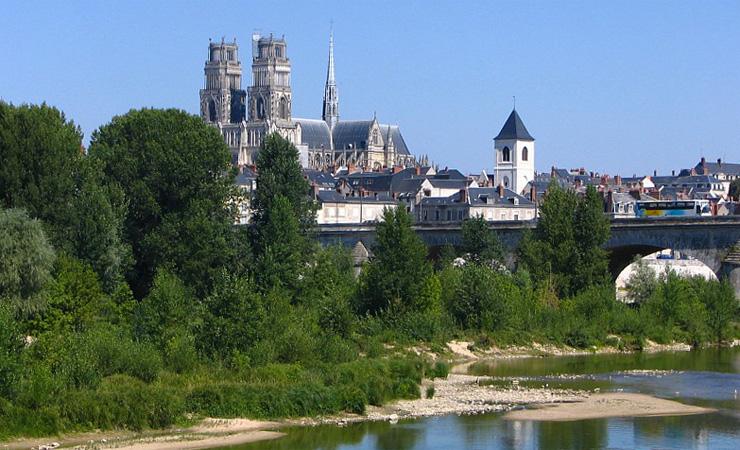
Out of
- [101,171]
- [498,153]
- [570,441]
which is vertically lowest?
[570,441]

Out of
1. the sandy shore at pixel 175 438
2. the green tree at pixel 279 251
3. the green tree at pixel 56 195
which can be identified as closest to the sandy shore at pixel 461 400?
the sandy shore at pixel 175 438

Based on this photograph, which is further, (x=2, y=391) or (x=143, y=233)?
(x=143, y=233)

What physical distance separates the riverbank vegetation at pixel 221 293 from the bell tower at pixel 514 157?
2041 inches

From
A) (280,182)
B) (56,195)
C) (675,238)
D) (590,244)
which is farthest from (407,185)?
(56,195)

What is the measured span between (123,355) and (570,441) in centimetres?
1108

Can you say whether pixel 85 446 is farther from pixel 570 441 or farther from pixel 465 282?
pixel 465 282

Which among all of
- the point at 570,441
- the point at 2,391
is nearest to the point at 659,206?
the point at 570,441

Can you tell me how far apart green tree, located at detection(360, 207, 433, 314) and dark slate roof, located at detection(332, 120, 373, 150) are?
428 ft

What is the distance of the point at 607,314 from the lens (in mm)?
54062

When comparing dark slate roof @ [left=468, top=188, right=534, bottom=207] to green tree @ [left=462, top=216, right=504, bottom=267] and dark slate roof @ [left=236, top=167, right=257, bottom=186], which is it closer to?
dark slate roof @ [left=236, top=167, right=257, bottom=186]

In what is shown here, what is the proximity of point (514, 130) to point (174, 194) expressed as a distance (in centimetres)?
7219

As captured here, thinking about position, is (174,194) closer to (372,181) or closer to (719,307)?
(719,307)

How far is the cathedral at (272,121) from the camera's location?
17238 centimetres

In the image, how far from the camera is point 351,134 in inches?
7200
